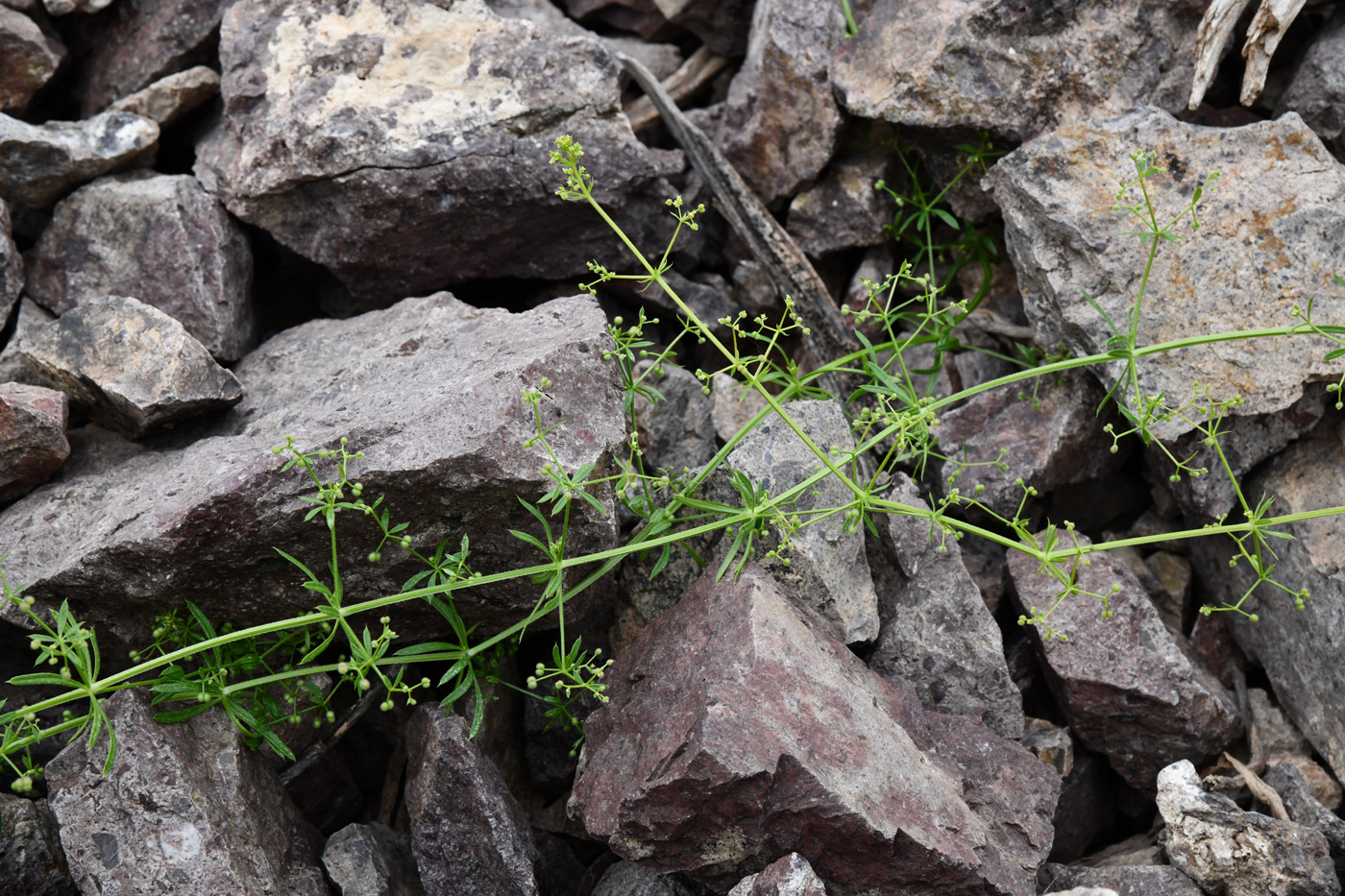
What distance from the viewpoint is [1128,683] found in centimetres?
336

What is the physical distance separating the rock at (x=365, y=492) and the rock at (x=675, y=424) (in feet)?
1.93

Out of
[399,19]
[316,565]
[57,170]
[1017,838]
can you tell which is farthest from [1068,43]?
[57,170]

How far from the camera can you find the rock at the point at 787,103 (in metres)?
4.24

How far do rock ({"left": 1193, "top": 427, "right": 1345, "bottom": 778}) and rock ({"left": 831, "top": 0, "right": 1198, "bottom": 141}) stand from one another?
150cm

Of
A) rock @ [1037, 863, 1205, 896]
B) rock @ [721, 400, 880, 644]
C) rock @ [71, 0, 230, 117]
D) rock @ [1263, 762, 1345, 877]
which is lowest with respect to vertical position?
rock @ [1037, 863, 1205, 896]

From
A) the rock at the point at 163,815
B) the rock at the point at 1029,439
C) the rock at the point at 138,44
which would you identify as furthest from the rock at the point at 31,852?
the rock at the point at 1029,439

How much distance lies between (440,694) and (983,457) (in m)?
2.22

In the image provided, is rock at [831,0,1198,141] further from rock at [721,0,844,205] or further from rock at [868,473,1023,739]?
rock at [868,473,1023,739]

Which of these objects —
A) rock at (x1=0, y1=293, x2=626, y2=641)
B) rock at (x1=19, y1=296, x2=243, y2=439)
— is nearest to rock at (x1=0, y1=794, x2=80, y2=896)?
rock at (x1=0, y1=293, x2=626, y2=641)

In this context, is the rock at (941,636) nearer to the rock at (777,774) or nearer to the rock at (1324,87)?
the rock at (777,774)

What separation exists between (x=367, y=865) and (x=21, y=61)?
11.7 ft

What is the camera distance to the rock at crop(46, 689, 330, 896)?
278cm

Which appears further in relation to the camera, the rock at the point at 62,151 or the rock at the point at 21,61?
the rock at the point at 21,61

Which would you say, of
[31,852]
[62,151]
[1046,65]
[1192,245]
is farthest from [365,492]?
[1046,65]
